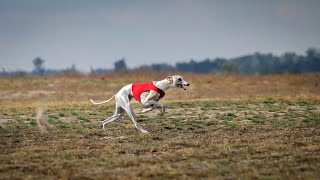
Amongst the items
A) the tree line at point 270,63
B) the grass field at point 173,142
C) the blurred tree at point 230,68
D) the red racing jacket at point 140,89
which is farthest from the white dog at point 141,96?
the tree line at point 270,63

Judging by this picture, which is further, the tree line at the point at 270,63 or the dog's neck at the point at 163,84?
the tree line at the point at 270,63

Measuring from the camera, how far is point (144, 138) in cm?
1556

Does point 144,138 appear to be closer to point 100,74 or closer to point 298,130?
point 298,130

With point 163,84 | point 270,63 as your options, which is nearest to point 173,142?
point 163,84

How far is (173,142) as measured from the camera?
14602 millimetres

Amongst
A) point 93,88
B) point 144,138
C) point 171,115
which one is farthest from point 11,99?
point 144,138

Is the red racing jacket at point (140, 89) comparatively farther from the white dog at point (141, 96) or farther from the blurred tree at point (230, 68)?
the blurred tree at point (230, 68)

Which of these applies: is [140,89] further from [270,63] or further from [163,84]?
[270,63]

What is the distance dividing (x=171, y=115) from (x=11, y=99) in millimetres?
14534

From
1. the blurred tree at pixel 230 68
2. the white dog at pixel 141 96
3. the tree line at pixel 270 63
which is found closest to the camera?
the white dog at pixel 141 96

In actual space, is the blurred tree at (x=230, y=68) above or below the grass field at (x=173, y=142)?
above

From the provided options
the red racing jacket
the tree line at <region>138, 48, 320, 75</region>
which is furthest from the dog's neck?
the tree line at <region>138, 48, 320, 75</region>

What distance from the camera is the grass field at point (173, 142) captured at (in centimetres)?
1102

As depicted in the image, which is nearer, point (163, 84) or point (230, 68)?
point (163, 84)
